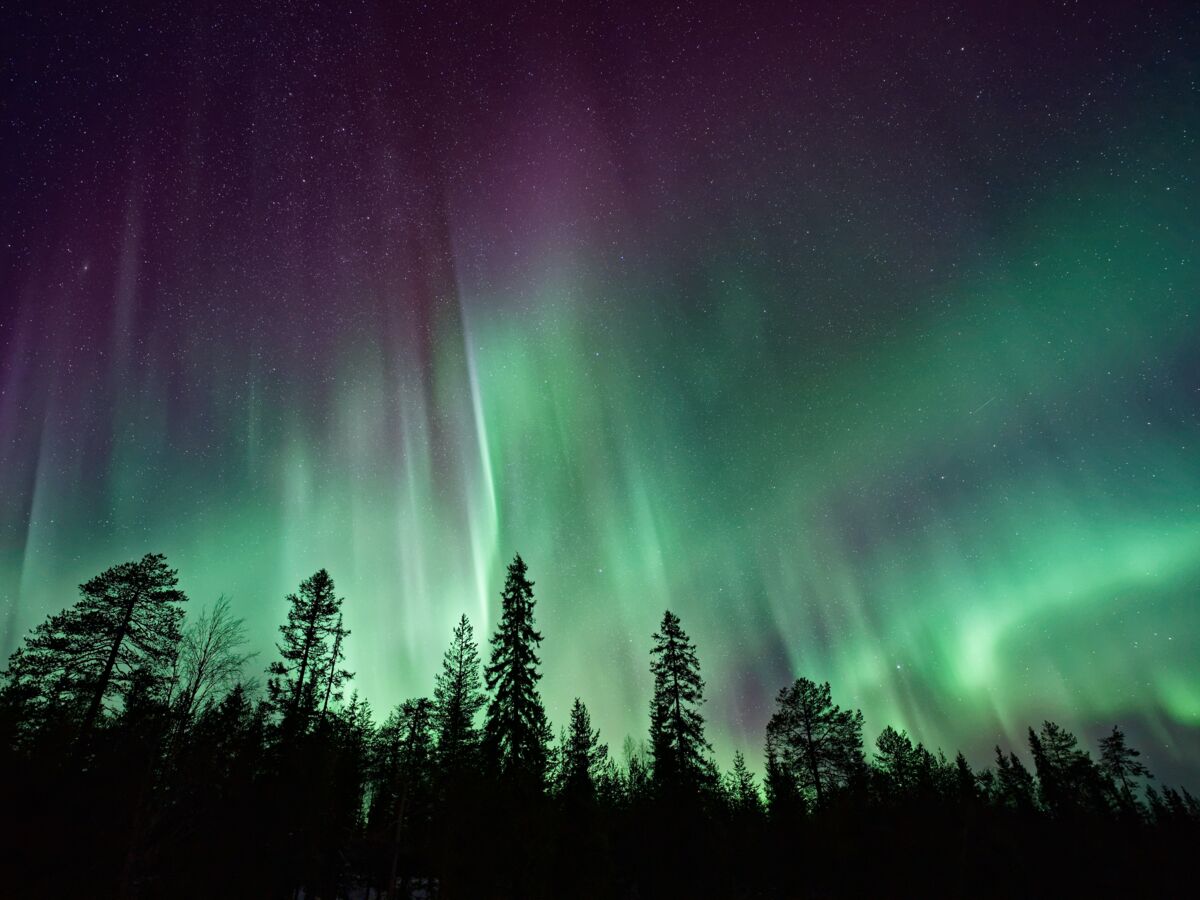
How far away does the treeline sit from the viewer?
21062 millimetres

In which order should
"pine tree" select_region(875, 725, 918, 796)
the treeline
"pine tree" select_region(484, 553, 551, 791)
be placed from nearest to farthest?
the treeline, "pine tree" select_region(484, 553, 551, 791), "pine tree" select_region(875, 725, 918, 796)

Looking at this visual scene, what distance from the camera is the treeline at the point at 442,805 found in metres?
21.1

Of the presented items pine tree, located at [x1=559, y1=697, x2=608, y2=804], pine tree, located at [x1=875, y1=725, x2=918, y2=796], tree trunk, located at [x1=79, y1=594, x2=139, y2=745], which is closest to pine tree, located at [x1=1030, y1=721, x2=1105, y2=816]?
pine tree, located at [x1=875, y1=725, x2=918, y2=796]

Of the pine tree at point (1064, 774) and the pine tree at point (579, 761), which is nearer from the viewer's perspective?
the pine tree at point (579, 761)

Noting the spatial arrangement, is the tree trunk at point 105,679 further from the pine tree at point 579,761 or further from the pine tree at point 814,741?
the pine tree at point 814,741

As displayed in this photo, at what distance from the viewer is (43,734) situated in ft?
88.5

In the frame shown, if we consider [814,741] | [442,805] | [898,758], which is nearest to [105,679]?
[442,805]

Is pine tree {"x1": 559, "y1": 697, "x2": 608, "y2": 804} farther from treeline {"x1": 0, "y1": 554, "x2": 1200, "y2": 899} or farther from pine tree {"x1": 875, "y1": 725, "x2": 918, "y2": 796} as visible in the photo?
pine tree {"x1": 875, "y1": 725, "x2": 918, "y2": 796}

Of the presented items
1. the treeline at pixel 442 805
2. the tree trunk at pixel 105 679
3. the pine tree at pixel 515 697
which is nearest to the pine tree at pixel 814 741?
the treeline at pixel 442 805

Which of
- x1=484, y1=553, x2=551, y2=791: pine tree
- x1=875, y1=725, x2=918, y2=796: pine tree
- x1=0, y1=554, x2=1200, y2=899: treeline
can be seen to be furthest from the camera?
x1=875, y1=725, x2=918, y2=796: pine tree

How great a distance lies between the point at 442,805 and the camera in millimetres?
29594

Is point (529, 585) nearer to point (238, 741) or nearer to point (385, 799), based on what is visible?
point (238, 741)

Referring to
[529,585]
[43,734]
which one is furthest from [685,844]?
[43,734]

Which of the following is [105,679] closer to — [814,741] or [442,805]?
[442,805]
